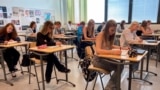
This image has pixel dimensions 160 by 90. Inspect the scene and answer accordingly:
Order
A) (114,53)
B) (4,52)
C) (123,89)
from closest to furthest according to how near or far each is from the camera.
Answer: (114,53) → (123,89) → (4,52)

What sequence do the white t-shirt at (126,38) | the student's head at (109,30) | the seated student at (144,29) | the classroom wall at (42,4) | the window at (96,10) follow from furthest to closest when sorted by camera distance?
the window at (96,10) < the classroom wall at (42,4) < the seated student at (144,29) < the white t-shirt at (126,38) < the student's head at (109,30)

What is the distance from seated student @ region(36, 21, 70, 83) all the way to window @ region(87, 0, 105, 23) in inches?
227

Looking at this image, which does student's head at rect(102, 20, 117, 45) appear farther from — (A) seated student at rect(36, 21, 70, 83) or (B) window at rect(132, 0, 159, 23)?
(B) window at rect(132, 0, 159, 23)

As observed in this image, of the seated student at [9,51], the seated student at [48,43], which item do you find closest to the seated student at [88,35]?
the seated student at [48,43]

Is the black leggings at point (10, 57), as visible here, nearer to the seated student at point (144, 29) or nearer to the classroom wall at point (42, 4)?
the classroom wall at point (42, 4)

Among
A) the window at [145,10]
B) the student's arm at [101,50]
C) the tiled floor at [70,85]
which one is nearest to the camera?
the student's arm at [101,50]

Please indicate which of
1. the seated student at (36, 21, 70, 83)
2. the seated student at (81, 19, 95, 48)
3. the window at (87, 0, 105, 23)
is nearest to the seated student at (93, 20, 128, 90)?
the seated student at (36, 21, 70, 83)

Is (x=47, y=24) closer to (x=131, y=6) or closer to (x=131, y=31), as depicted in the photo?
(x=131, y=31)

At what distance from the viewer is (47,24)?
304 centimetres

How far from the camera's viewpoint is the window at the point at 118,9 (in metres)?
8.00

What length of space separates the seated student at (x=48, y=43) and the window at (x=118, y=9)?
5.66 m

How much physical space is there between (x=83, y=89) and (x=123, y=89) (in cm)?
69

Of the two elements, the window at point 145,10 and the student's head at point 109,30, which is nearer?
the student's head at point 109,30

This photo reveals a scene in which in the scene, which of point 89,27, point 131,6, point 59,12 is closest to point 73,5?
point 59,12
